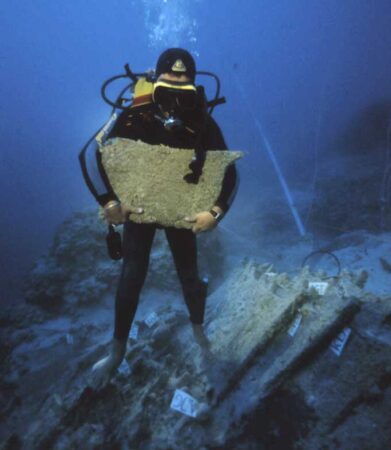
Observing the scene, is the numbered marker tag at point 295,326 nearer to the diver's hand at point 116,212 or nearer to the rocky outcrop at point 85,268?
the diver's hand at point 116,212

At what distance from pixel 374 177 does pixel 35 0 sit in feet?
339

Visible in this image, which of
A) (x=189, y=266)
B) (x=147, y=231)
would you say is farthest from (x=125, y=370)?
(x=147, y=231)

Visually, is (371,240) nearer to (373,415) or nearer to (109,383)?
(373,415)

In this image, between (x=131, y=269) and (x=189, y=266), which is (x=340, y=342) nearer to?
(x=189, y=266)

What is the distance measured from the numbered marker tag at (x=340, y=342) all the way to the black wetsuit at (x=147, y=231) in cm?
132

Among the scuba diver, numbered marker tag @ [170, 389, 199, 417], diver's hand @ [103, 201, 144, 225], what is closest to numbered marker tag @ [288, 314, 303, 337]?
numbered marker tag @ [170, 389, 199, 417]

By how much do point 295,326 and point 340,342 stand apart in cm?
49

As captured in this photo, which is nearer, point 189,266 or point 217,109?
point 189,266

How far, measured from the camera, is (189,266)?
9.68ft

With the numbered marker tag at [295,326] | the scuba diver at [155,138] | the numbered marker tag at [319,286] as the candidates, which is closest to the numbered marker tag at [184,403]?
the scuba diver at [155,138]

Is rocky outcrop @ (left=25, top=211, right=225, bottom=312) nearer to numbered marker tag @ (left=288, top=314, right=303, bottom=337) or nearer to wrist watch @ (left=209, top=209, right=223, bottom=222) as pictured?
numbered marker tag @ (left=288, top=314, right=303, bottom=337)

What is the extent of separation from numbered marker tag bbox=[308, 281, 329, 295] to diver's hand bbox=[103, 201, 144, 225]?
2.05m

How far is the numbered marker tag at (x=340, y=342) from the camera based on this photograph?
7.48ft

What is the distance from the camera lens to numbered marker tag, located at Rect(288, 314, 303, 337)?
2.74 metres
